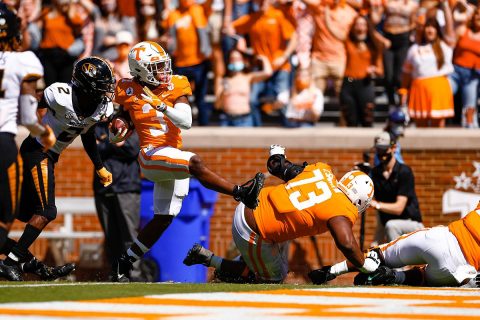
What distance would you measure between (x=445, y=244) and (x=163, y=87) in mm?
2640

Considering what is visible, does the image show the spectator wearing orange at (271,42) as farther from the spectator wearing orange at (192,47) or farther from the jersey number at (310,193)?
the jersey number at (310,193)

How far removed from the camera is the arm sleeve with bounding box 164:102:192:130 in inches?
406

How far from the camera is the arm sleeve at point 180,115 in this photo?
10312 mm

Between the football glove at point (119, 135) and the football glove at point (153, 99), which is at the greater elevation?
the football glove at point (153, 99)

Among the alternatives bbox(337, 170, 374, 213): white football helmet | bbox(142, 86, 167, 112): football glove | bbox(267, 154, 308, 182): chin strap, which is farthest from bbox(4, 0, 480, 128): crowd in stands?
bbox(337, 170, 374, 213): white football helmet

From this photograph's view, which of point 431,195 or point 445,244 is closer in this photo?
point 445,244

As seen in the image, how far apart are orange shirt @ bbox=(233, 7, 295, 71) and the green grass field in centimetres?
702

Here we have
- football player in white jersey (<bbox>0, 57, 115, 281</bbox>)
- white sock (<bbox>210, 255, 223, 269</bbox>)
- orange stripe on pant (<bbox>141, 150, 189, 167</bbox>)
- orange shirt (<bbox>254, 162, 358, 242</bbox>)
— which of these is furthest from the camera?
white sock (<bbox>210, 255, 223, 269</bbox>)

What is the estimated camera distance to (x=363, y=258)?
33.4 ft

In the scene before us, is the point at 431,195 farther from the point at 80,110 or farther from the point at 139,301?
the point at 139,301

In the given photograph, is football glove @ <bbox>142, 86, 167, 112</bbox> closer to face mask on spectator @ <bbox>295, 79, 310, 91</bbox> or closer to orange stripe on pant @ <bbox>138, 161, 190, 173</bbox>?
orange stripe on pant @ <bbox>138, 161, 190, 173</bbox>

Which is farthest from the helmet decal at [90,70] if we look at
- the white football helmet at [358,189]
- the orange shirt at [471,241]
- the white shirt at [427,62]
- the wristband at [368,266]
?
the white shirt at [427,62]

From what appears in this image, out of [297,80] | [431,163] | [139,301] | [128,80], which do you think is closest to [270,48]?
[297,80]

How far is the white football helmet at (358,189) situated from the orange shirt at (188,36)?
19.0 ft
